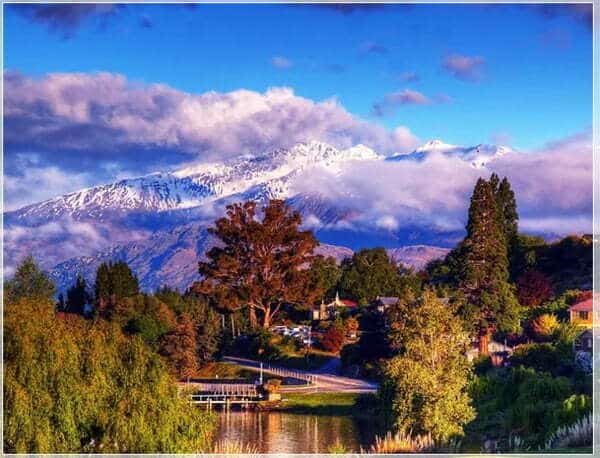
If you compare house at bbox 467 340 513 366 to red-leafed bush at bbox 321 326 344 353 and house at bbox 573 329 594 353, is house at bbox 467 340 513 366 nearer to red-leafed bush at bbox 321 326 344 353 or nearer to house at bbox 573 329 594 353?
house at bbox 573 329 594 353

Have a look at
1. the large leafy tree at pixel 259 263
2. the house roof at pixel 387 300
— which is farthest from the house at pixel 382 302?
the large leafy tree at pixel 259 263

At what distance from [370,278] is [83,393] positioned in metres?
34.8

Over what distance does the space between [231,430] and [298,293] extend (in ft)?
70.1

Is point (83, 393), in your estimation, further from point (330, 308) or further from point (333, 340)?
point (330, 308)

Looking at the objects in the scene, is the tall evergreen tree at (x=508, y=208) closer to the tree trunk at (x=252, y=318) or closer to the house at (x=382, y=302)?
the house at (x=382, y=302)

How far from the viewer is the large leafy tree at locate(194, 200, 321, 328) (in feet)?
166

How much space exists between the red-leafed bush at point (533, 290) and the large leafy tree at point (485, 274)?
6.97 ft

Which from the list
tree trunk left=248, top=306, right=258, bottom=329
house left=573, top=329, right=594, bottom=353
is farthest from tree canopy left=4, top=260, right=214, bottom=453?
tree trunk left=248, top=306, right=258, bottom=329

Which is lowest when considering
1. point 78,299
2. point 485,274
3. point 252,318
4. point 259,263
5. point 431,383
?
point 431,383

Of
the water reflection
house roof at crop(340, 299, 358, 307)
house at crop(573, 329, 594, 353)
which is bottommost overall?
the water reflection

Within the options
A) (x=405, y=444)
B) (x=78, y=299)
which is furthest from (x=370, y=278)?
(x=405, y=444)

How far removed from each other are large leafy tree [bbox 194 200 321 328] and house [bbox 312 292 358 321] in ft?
2.53

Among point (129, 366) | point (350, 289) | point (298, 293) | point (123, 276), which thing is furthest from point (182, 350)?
point (129, 366)

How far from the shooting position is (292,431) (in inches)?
1146
